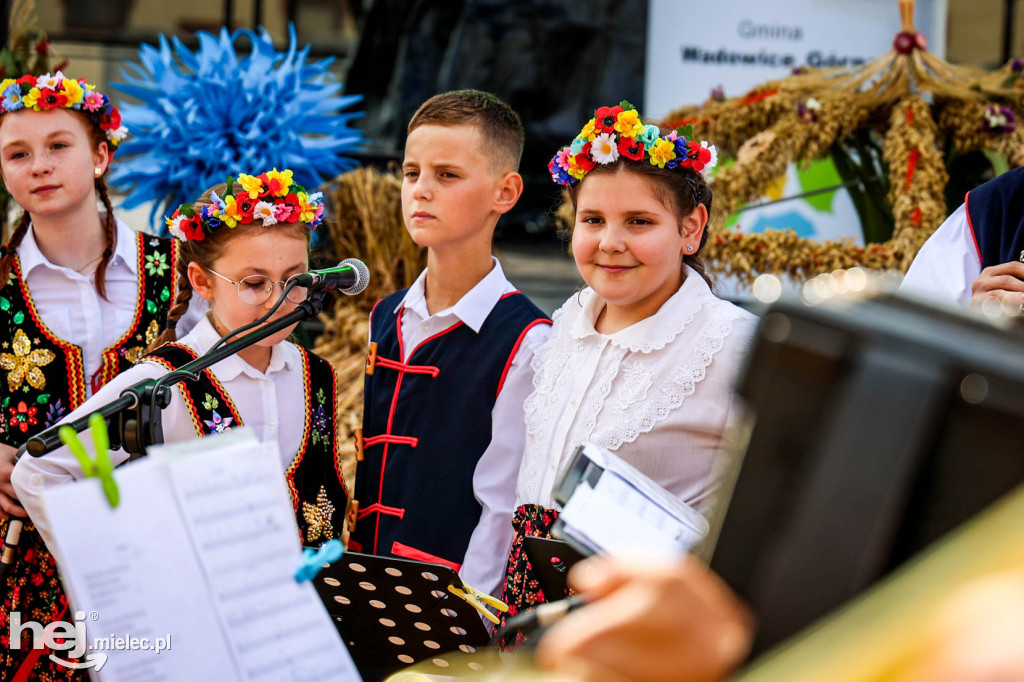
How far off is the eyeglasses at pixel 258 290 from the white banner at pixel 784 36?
290 cm

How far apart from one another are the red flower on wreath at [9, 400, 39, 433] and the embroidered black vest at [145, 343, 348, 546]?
49 centimetres

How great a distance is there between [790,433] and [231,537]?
655 millimetres

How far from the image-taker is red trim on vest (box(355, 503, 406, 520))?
99.9 inches

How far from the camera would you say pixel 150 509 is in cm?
111

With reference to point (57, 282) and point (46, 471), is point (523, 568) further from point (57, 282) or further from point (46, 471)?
point (57, 282)

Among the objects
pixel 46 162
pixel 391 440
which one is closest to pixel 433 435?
pixel 391 440

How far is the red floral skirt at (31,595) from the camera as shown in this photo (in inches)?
98.0

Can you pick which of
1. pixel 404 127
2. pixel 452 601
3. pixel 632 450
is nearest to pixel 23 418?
pixel 452 601

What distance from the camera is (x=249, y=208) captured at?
2502mm

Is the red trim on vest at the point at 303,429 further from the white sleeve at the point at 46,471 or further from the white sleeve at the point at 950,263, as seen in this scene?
the white sleeve at the point at 950,263

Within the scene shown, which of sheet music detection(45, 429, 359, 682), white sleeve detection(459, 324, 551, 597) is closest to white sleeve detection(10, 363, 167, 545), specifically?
white sleeve detection(459, 324, 551, 597)

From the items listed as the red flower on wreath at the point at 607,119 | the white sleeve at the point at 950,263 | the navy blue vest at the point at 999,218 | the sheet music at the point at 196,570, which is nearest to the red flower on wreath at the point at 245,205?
the red flower on wreath at the point at 607,119

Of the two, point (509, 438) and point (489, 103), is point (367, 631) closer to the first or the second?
point (509, 438)

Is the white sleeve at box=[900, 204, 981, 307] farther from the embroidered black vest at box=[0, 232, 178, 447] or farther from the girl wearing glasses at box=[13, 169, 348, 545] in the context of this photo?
the embroidered black vest at box=[0, 232, 178, 447]
